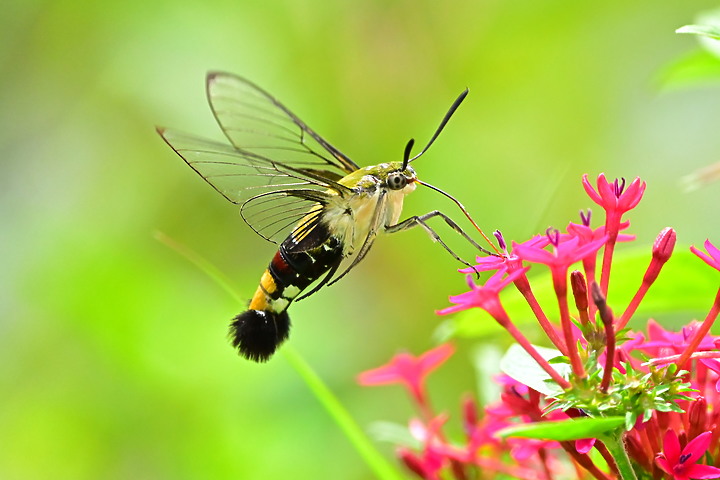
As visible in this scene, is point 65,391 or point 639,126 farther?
point 639,126

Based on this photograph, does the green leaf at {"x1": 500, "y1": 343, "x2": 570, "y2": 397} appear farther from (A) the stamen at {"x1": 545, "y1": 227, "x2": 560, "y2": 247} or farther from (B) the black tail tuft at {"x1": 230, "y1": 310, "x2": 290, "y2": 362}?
(B) the black tail tuft at {"x1": 230, "y1": 310, "x2": 290, "y2": 362}

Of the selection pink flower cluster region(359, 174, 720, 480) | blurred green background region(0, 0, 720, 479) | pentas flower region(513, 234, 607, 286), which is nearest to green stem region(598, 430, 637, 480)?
pink flower cluster region(359, 174, 720, 480)

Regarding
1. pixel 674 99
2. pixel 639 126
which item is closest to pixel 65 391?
pixel 639 126

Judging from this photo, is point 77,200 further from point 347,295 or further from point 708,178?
point 708,178

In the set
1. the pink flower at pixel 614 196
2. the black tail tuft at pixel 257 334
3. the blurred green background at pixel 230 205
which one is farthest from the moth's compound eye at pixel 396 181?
the blurred green background at pixel 230 205

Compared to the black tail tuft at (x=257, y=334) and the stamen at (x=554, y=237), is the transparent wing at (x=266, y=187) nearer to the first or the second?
the black tail tuft at (x=257, y=334)
